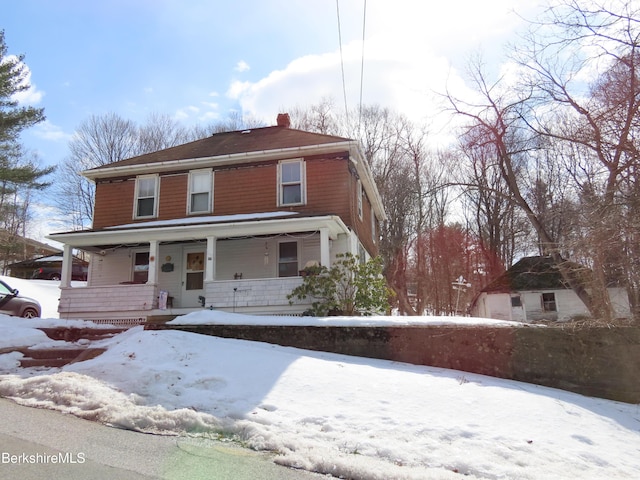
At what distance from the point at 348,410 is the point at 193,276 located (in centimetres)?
1042

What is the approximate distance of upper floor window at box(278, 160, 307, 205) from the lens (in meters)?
14.3

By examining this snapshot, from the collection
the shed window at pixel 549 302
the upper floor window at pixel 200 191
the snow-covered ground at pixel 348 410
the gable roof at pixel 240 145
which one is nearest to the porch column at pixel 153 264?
the upper floor window at pixel 200 191

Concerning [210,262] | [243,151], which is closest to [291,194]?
[243,151]

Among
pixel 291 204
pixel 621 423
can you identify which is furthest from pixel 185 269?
pixel 621 423

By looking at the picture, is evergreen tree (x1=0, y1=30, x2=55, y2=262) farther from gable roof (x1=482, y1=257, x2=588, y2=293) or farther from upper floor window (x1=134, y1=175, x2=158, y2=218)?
gable roof (x1=482, y1=257, x2=588, y2=293)

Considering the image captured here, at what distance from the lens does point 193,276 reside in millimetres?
14391

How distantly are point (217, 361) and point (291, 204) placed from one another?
8.35 metres

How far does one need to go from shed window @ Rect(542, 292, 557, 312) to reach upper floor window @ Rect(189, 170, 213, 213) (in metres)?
19.3

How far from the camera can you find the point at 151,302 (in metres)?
12.8

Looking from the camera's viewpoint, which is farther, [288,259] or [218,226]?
[288,259]

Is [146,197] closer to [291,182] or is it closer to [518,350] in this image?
[291,182]

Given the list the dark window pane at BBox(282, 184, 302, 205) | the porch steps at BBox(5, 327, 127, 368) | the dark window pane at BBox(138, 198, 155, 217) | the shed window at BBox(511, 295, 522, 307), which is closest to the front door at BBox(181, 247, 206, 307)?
the dark window pane at BBox(138, 198, 155, 217)

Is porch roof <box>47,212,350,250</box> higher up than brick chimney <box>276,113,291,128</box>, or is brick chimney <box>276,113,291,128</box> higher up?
brick chimney <box>276,113,291,128</box>

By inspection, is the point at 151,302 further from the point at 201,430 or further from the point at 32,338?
the point at 201,430
